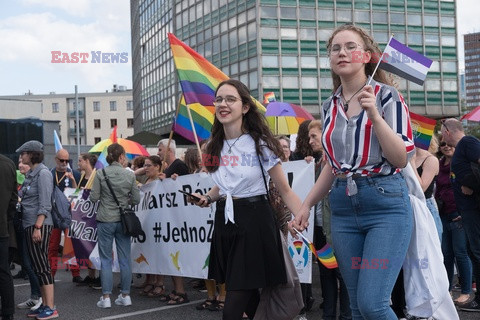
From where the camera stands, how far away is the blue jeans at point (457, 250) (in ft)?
22.7

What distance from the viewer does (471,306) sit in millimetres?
6574

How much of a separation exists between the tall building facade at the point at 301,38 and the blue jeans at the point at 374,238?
42.4 m

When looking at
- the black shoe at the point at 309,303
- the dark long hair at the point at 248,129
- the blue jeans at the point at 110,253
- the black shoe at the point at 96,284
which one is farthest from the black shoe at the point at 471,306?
the black shoe at the point at 96,284

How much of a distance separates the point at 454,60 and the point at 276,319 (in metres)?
52.6

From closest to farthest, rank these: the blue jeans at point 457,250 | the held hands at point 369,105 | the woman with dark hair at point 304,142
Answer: the held hands at point 369,105, the woman with dark hair at point 304,142, the blue jeans at point 457,250

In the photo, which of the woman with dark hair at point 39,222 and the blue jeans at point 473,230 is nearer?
the blue jeans at point 473,230

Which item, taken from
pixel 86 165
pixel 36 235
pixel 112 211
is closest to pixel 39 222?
pixel 36 235

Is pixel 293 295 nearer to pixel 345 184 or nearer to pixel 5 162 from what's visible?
pixel 345 184

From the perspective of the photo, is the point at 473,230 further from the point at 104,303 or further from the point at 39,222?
the point at 39,222

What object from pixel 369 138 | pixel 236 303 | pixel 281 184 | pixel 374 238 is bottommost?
pixel 236 303

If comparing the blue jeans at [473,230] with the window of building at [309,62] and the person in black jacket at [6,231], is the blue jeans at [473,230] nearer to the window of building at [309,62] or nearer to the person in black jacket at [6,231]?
the person in black jacket at [6,231]

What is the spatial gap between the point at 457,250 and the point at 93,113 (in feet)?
310

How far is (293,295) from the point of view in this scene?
3914 millimetres

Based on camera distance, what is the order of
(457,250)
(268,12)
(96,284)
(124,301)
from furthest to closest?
1. (268,12)
2. (96,284)
3. (124,301)
4. (457,250)
